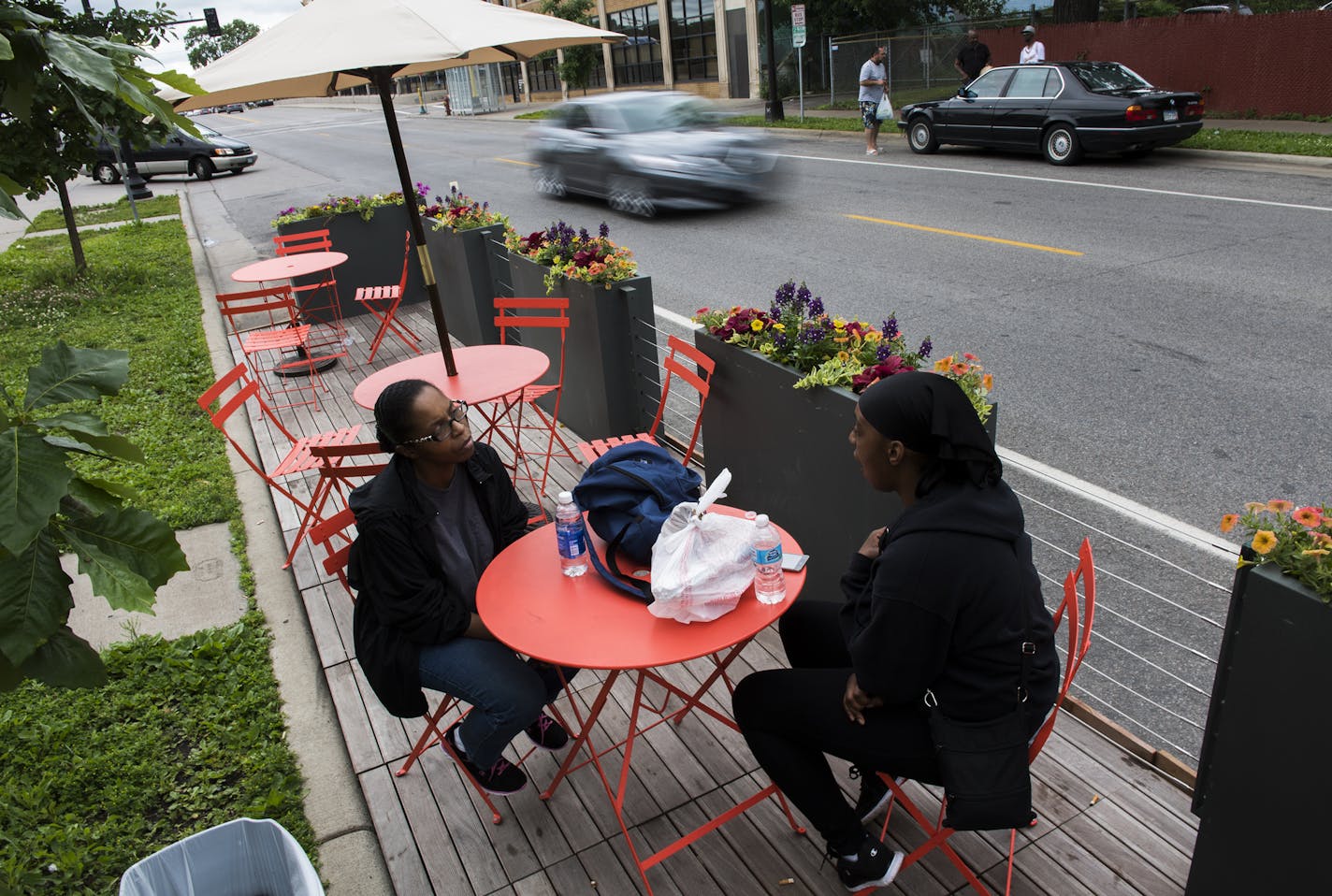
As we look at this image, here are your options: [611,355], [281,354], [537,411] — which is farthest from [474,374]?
[281,354]

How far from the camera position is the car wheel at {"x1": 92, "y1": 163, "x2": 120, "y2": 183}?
26242 mm

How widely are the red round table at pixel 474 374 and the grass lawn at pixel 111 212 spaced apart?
52.6 feet

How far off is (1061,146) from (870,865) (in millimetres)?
14612

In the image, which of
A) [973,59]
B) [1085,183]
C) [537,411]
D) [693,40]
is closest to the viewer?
[537,411]

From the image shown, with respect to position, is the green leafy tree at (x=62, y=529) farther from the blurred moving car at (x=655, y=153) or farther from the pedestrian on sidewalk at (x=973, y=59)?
the pedestrian on sidewalk at (x=973, y=59)

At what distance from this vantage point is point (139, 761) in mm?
3570

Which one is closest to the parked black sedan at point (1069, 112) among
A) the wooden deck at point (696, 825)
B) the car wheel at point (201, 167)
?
the wooden deck at point (696, 825)

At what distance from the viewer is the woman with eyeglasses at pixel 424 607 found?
2979 mm

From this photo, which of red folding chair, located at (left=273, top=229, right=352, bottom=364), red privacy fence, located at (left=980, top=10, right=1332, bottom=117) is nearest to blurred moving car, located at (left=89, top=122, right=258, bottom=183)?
red folding chair, located at (left=273, top=229, right=352, bottom=364)

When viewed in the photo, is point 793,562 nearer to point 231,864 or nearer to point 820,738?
point 820,738

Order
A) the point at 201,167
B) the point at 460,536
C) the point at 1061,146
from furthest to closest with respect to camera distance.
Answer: the point at 201,167, the point at 1061,146, the point at 460,536

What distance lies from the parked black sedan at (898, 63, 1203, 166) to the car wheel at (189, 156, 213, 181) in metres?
19.9

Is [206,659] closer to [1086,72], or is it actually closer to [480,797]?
[480,797]

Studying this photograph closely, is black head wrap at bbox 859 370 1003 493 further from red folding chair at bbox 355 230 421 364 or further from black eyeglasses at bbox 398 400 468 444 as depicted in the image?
red folding chair at bbox 355 230 421 364
